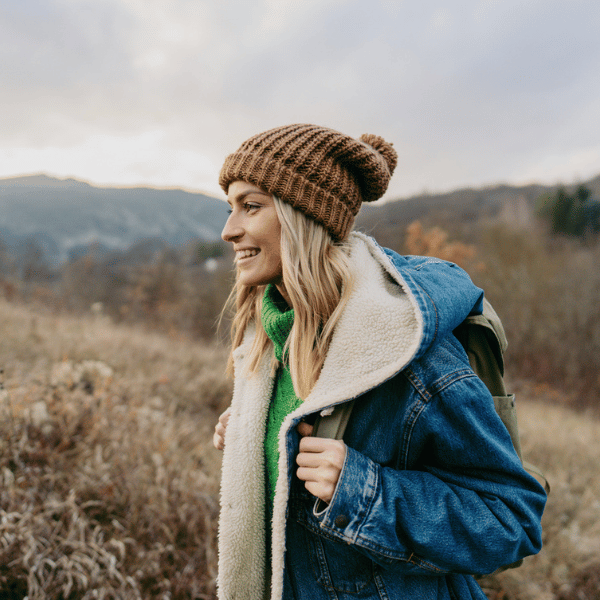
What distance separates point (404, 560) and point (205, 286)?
20.6 metres

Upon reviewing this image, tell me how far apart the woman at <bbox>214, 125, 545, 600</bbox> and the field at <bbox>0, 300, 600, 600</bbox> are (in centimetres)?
153

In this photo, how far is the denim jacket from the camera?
96cm

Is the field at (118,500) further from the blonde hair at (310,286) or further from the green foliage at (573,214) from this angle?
the green foliage at (573,214)

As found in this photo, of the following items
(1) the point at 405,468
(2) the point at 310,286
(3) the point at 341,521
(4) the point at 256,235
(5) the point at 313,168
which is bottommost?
(3) the point at 341,521

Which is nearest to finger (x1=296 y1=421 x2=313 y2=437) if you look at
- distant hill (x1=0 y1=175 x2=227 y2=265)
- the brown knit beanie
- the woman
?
the woman

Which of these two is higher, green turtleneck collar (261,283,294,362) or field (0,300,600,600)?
green turtleneck collar (261,283,294,362)

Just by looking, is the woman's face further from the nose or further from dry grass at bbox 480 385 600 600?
dry grass at bbox 480 385 600 600

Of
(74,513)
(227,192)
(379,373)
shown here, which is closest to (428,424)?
(379,373)

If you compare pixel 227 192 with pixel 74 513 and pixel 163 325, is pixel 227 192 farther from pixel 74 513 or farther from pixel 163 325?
pixel 163 325

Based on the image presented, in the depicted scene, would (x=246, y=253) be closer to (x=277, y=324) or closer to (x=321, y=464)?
(x=277, y=324)

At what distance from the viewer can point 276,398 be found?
1438 mm

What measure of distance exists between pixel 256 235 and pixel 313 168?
0.98 ft

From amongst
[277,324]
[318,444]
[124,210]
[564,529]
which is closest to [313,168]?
[277,324]

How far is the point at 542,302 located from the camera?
15.0m
